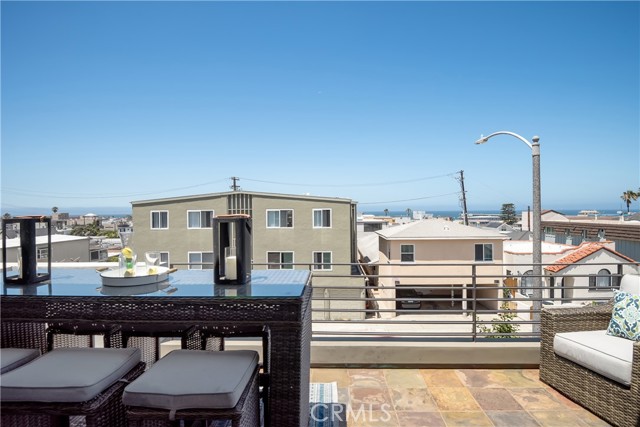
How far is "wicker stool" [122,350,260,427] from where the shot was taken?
1250 millimetres

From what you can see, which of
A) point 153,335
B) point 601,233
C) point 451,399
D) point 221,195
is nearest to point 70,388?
point 153,335

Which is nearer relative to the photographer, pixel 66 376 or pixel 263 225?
pixel 66 376

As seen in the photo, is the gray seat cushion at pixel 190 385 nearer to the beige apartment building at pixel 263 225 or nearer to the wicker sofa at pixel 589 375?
the wicker sofa at pixel 589 375

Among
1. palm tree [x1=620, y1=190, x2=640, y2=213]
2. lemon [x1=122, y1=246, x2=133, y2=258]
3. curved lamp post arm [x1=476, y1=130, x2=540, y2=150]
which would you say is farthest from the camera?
palm tree [x1=620, y1=190, x2=640, y2=213]

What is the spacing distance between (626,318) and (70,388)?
3.27 meters

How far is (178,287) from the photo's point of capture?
166 cm

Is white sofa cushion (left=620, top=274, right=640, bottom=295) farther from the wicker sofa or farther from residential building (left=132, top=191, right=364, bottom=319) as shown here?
residential building (left=132, top=191, right=364, bottom=319)

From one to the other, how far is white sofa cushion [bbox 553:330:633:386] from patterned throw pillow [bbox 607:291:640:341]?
2.3 inches

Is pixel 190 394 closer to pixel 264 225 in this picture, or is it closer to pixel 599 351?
pixel 599 351

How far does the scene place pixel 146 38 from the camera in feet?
25.3

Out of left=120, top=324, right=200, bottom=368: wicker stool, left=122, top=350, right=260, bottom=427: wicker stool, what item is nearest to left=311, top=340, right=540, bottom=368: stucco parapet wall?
left=120, top=324, right=200, bottom=368: wicker stool

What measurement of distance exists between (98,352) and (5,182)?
109 centimetres

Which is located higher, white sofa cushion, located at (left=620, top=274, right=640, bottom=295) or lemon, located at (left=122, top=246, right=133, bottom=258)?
lemon, located at (left=122, top=246, right=133, bottom=258)

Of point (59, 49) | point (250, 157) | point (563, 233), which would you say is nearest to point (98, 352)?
point (59, 49)
